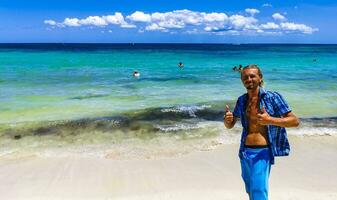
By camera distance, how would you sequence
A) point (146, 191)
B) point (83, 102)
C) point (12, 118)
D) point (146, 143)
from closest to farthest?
point (146, 191)
point (146, 143)
point (12, 118)
point (83, 102)

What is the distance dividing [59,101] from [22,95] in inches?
116

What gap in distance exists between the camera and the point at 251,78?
4367 mm

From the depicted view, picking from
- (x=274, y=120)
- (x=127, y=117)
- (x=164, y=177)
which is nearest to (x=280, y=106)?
(x=274, y=120)

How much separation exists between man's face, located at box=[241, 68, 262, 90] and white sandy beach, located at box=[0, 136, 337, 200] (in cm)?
272

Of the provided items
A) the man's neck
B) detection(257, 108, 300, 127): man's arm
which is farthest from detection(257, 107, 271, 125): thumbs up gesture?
the man's neck

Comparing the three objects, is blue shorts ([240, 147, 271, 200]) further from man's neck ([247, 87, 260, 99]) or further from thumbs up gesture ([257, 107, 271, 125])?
man's neck ([247, 87, 260, 99])

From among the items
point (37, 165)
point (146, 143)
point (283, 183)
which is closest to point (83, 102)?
point (146, 143)

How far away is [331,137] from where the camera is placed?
35.3 ft

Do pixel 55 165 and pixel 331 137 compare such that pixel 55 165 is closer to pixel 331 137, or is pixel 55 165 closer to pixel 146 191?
pixel 146 191

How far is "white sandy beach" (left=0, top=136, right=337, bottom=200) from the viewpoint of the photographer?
6.82 meters

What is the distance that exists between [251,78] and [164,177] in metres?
3.78

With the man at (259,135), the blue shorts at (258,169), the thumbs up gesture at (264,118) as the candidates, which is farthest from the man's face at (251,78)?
the blue shorts at (258,169)

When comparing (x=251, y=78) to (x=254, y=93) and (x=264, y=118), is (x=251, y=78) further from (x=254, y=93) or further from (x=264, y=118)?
(x=264, y=118)

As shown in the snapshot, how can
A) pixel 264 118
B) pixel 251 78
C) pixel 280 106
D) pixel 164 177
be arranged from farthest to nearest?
1. pixel 164 177
2. pixel 251 78
3. pixel 280 106
4. pixel 264 118
